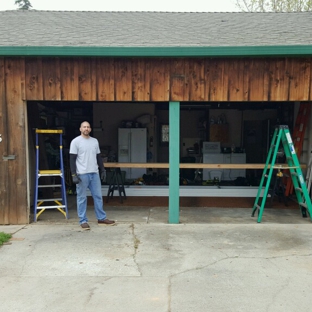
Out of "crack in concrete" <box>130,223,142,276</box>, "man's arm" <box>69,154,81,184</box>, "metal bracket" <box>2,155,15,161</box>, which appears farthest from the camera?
"metal bracket" <box>2,155,15,161</box>

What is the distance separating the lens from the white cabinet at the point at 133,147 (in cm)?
1031

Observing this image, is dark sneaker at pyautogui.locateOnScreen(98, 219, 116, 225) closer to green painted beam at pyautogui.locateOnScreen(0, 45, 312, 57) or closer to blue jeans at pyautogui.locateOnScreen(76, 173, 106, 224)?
blue jeans at pyautogui.locateOnScreen(76, 173, 106, 224)

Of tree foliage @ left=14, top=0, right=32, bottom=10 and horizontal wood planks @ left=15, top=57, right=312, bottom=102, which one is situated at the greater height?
tree foliage @ left=14, top=0, right=32, bottom=10

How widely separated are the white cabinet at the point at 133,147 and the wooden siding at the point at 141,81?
4.74 meters

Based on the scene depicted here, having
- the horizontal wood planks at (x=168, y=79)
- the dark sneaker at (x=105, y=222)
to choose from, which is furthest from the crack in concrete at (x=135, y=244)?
the horizontal wood planks at (x=168, y=79)

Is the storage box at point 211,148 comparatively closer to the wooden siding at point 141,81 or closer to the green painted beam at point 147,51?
the wooden siding at point 141,81

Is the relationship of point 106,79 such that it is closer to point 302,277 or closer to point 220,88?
point 220,88

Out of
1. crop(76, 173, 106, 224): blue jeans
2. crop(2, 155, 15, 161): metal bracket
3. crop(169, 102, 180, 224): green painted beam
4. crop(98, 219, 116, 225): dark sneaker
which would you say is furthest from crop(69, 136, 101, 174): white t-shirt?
crop(169, 102, 180, 224): green painted beam

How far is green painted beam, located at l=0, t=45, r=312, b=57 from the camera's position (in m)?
5.11

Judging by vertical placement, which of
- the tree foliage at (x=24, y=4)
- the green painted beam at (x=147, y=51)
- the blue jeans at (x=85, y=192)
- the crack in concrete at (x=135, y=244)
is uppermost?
the tree foliage at (x=24, y=4)

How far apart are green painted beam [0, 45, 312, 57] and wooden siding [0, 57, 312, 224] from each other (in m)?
0.33

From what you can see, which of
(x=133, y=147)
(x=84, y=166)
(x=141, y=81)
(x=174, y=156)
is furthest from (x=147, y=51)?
(x=133, y=147)

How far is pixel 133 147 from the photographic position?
33.9ft

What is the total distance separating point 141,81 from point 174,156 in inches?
54.5
